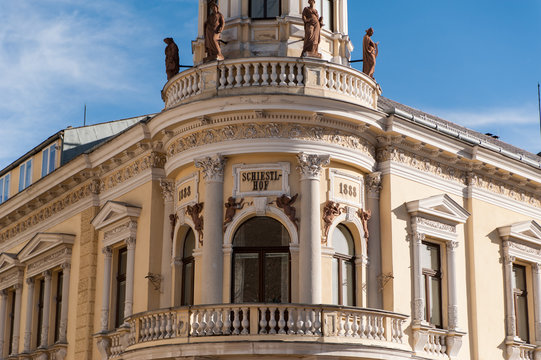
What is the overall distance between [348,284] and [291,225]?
1901mm

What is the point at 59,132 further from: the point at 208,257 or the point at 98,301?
the point at 208,257

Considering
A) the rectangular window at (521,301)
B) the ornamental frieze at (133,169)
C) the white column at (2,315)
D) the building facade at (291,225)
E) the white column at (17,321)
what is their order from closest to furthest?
the building facade at (291,225), the ornamental frieze at (133,169), the rectangular window at (521,301), the white column at (17,321), the white column at (2,315)

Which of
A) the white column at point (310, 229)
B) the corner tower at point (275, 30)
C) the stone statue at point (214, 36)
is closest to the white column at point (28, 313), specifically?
the corner tower at point (275, 30)

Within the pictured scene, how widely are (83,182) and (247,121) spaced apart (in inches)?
275

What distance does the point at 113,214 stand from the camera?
26859mm

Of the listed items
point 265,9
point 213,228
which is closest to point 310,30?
point 265,9

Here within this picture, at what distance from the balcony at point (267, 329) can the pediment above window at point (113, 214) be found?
12.4ft

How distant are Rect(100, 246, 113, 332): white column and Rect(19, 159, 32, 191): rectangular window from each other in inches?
264

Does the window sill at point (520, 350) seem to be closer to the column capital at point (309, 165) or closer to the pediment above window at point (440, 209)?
the pediment above window at point (440, 209)

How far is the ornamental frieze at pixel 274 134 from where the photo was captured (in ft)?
76.4

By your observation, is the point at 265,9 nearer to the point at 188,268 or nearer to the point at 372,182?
the point at 372,182

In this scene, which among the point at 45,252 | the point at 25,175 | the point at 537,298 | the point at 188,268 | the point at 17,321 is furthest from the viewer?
the point at 25,175

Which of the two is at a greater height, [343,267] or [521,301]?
[521,301]

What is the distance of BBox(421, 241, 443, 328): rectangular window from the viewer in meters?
25.0
